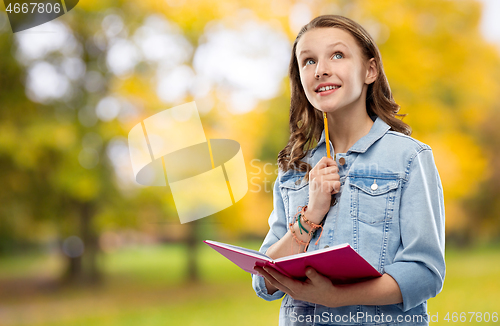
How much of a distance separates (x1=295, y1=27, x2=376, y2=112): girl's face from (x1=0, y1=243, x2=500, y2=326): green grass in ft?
12.0

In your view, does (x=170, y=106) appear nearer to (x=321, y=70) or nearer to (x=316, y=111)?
(x=316, y=111)

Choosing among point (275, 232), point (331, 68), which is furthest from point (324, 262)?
point (331, 68)

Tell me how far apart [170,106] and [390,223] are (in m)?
3.57

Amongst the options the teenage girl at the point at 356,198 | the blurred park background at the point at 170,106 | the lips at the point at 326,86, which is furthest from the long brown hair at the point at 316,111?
the blurred park background at the point at 170,106

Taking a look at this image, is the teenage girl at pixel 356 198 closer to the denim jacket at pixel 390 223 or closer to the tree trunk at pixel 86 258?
the denim jacket at pixel 390 223

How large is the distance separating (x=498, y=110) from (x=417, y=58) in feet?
10.9

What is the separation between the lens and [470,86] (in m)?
4.55

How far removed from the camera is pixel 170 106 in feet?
13.6

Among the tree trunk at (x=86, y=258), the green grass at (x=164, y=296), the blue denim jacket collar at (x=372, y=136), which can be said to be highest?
the blue denim jacket collar at (x=372, y=136)

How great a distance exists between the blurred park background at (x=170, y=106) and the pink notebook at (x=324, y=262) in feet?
9.59

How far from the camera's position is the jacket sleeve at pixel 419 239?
761 mm

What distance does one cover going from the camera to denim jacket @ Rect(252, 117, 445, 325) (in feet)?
2.53

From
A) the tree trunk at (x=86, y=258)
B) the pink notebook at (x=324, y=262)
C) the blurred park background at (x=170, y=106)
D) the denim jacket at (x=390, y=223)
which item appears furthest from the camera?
the tree trunk at (x=86, y=258)

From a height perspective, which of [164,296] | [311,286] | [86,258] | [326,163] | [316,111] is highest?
[316,111]
